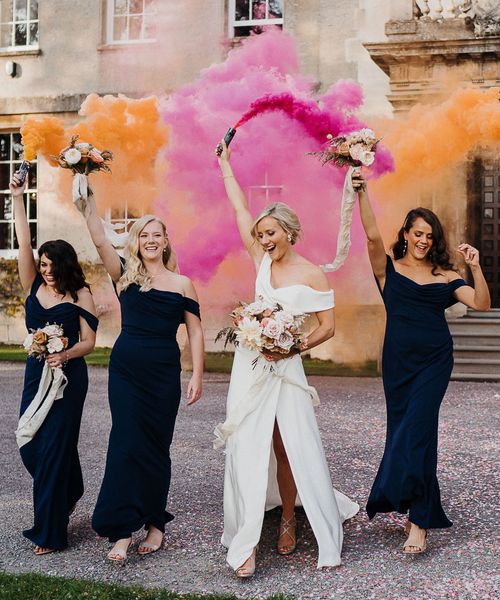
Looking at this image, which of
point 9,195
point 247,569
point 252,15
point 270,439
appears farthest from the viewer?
point 9,195

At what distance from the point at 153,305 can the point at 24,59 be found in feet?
42.2

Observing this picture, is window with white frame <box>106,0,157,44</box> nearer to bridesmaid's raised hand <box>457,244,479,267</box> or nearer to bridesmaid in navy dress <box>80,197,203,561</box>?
bridesmaid in navy dress <box>80,197,203,561</box>

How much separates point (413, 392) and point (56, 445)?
2139mm

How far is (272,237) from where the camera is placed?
4.80 meters

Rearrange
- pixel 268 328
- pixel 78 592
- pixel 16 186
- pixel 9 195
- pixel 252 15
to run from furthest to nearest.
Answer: pixel 9 195, pixel 252 15, pixel 16 186, pixel 268 328, pixel 78 592

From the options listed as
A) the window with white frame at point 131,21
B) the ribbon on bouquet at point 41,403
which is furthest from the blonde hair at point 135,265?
the window with white frame at point 131,21

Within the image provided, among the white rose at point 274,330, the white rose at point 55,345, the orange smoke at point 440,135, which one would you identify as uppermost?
the orange smoke at point 440,135

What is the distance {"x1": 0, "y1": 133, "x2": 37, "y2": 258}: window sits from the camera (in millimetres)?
16438

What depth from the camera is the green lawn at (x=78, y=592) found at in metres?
4.11

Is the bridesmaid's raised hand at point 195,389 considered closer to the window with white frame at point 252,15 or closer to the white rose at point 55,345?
the white rose at point 55,345

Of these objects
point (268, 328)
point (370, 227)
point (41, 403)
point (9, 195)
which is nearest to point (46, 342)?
point (41, 403)

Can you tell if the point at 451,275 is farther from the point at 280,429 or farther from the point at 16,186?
the point at 16,186

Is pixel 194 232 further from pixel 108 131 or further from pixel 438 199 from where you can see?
pixel 438 199

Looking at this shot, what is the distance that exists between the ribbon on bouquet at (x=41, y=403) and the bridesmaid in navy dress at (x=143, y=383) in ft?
1.40
